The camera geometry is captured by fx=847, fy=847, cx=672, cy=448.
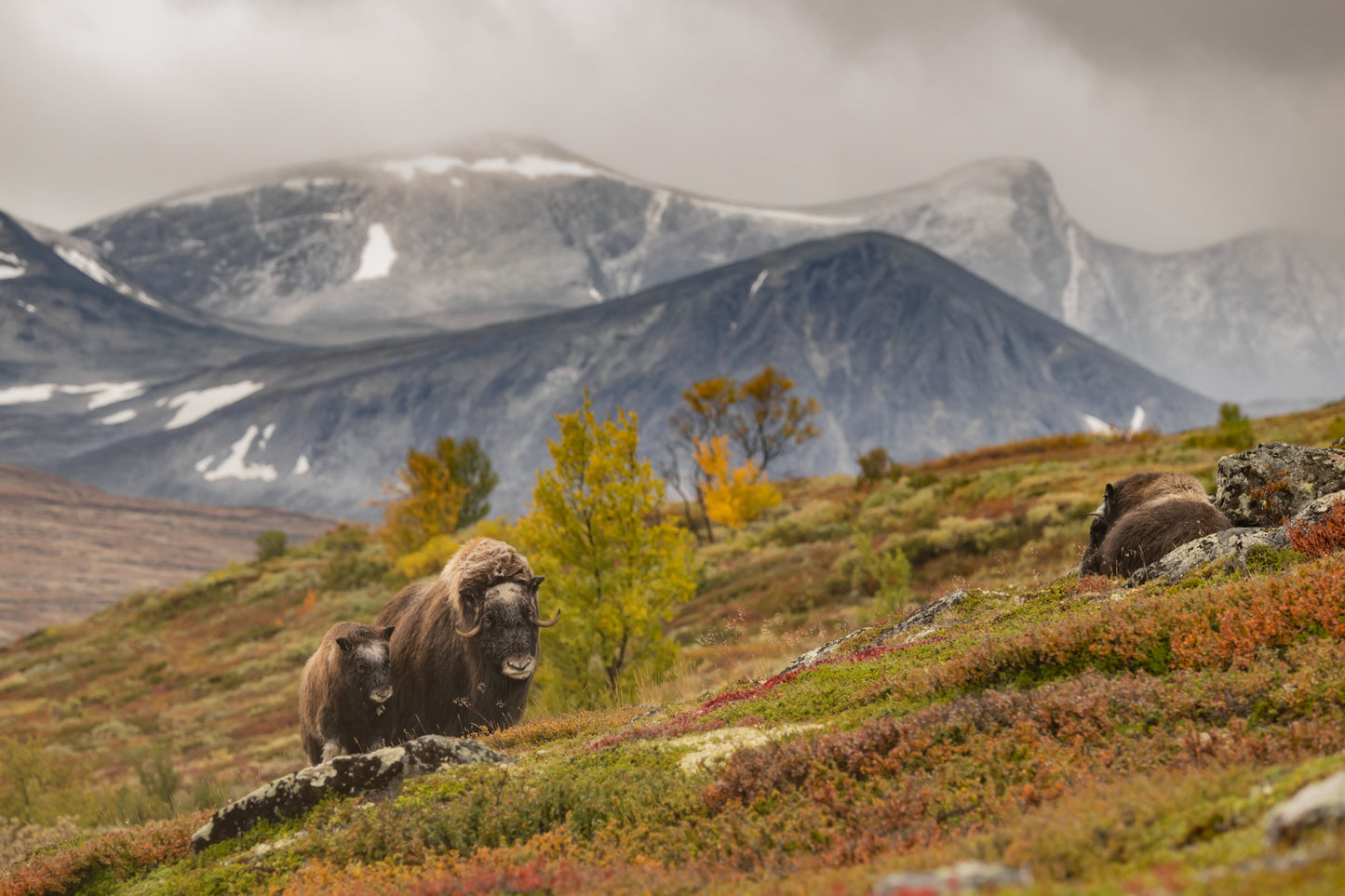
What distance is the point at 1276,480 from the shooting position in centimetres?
1011

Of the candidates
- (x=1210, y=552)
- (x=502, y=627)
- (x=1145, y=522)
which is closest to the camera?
(x=1210, y=552)

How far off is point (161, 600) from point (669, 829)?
75949 millimetres

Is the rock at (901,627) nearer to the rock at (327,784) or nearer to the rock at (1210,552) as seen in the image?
the rock at (1210,552)

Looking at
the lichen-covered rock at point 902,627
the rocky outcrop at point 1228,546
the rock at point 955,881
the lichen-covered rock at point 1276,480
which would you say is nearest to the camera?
the rock at point 955,881

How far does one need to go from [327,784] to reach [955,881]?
640 centimetres

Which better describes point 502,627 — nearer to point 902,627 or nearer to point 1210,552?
point 902,627

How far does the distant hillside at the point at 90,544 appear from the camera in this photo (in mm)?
122312

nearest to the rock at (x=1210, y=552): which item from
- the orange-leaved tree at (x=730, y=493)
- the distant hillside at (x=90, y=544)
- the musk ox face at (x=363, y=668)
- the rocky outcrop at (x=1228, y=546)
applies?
the rocky outcrop at (x=1228, y=546)

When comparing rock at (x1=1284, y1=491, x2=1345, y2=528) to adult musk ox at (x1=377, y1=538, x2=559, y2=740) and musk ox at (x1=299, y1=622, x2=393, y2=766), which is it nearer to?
adult musk ox at (x1=377, y1=538, x2=559, y2=740)

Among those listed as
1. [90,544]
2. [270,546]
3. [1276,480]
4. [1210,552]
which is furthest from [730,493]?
[90,544]

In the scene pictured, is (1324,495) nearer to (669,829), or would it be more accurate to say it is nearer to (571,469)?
(669,829)

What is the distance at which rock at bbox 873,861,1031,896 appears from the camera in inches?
124

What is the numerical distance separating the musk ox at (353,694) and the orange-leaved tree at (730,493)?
43.1 m

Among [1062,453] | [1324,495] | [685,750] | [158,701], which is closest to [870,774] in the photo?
[685,750]
